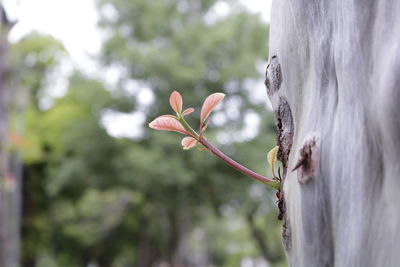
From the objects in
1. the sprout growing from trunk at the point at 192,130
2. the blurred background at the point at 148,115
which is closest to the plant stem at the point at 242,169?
the sprout growing from trunk at the point at 192,130

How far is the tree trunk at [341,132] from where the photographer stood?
581mm

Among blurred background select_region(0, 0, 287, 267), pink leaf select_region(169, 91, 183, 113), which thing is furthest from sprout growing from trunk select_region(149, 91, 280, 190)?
blurred background select_region(0, 0, 287, 267)

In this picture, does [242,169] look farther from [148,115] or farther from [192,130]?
[148,115]

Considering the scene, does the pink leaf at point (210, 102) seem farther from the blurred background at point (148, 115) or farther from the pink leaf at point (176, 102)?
the blurred background at point (148, 115)

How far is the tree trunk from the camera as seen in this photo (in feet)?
1.91

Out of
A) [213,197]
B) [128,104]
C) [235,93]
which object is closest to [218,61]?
[235,93]

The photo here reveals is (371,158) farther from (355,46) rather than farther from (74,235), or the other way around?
(74,235)

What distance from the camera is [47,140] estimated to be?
13.8 metres

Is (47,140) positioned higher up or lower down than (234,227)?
lower down

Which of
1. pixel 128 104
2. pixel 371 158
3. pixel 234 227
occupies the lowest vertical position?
pixel 371 158

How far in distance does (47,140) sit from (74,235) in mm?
3368

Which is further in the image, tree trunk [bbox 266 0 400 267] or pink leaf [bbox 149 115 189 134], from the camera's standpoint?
pink leaf [bbox 149 115 189 134]

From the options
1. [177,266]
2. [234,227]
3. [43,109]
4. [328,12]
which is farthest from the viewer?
[234,227]

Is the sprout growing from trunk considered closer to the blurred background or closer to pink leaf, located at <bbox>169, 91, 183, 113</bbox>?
pink leaf, located at <bbox>169, 91, 183, 113</bbox>
